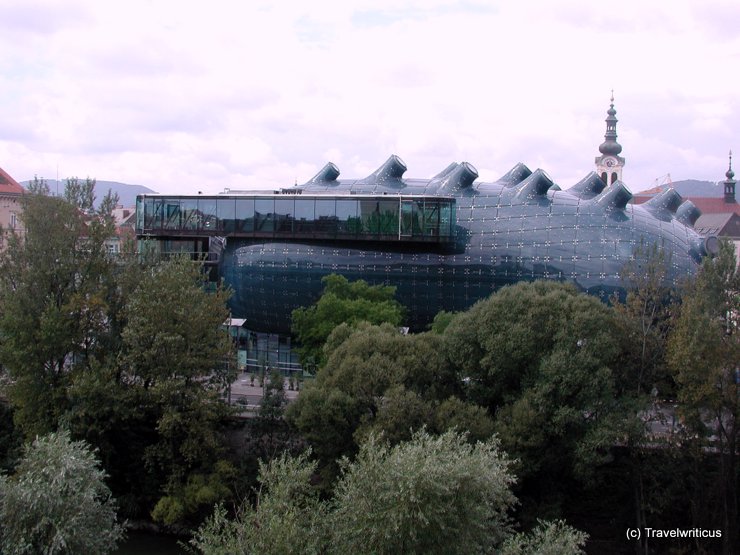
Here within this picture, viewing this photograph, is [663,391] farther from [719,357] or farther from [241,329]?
[241,329]

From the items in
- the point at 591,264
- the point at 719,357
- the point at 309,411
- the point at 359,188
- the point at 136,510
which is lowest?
the point at 136,510

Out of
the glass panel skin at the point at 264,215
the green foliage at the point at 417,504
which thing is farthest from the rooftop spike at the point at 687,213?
the green foliage at the point at 417,504

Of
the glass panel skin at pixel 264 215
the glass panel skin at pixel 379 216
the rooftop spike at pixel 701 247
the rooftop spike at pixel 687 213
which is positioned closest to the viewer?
the rooftop spike at pixel 701 247

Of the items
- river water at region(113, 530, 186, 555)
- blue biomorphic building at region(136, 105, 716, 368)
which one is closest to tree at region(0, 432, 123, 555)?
A: river water at region(113, 530, 186, 555)

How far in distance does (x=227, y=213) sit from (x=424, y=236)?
54.1ft

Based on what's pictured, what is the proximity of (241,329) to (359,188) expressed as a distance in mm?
15275

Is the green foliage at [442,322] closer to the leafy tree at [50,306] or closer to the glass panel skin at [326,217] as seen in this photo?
the glass panel skin at [326,217]

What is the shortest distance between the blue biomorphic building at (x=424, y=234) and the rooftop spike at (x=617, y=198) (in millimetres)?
71

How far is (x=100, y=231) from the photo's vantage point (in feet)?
148

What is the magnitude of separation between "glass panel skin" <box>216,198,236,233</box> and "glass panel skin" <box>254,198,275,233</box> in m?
1.94

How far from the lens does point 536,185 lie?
60.8 meters

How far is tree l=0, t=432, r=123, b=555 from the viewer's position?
1106 inches

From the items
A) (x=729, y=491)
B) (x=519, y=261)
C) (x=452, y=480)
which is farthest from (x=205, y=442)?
(x=519, y=261)

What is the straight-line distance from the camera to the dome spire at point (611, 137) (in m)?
136
